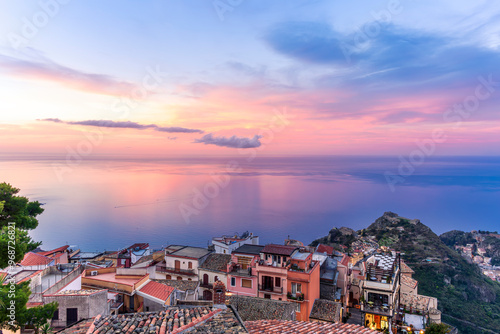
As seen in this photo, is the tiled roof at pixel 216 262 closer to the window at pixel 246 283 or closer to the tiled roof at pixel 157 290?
the window at pixel 246 283

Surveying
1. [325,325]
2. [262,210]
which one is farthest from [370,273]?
[262,210]

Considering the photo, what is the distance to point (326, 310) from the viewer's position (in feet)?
51.0

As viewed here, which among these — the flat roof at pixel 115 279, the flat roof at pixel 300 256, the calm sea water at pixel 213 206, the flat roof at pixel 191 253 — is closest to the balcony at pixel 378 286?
the flat roof at pixel 300 256

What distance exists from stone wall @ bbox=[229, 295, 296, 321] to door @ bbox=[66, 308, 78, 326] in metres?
7.08

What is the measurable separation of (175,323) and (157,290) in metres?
7.17

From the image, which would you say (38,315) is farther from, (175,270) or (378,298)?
(378,298)

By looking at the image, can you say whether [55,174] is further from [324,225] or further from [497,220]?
[497,220]

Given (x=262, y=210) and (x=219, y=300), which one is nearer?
(x=219, y=300)

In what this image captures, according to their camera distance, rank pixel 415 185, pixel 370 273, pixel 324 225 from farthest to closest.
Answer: pixel 415 185 < pixel 324 225 < pixel 370 273

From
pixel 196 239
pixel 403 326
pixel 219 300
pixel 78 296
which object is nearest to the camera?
pixel 78 296

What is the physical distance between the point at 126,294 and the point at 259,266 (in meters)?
7.71

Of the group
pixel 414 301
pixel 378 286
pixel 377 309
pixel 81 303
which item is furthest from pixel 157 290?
pixel 414 301

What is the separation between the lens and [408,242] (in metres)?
40.7

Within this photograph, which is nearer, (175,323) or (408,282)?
(175,323)
